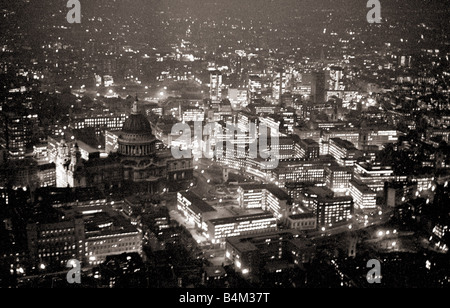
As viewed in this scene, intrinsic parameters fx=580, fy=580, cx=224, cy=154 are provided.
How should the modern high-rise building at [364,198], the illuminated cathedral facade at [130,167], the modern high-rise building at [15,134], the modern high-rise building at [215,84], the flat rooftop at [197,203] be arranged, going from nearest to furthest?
1. the flat rooftop at [197,203]
2. the modern high-rise building at [364,198]
3. the illuminated cathedral facade at [130,167]
4. the modern high-rise building at [15,134]
5. the modern high-rise building at [215,84]

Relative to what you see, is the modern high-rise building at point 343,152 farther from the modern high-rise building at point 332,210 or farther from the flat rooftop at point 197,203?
the flat rooftop at point 197,203

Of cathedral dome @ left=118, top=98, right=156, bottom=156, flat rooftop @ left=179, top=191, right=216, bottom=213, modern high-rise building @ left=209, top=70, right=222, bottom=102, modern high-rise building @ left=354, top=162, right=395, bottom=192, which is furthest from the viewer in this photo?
modern high-rise building @ left=209, top=70, right=222, bottom=102

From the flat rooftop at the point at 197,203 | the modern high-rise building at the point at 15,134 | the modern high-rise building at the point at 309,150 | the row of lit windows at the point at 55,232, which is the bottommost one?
the flat rooftop at the point at 197,203

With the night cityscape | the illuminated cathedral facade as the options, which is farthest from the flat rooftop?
the illuminated cathedral facade

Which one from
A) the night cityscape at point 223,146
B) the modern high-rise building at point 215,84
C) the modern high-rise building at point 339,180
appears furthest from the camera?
the modern high-rise building at point 215,84

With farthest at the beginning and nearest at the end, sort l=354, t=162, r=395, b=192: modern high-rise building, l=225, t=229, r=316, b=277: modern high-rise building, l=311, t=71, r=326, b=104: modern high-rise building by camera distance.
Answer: l=311, t=71, r=326, b=104: modern high-rise building, l=354, t=162, r=395, b=192: modern high-rise building, l=225, t=229, r=316, b=277: modern high-rise building

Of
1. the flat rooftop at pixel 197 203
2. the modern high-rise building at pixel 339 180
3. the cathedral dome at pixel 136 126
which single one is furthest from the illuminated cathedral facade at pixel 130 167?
the modern high-rise building at pixel 339 180

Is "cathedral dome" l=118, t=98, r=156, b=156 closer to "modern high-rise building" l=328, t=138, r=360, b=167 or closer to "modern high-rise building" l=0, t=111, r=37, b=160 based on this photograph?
"modern high-rise building" l=0, t=111, r=37, b=160

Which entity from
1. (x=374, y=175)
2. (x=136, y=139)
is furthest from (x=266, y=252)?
(x=136, y=139)
